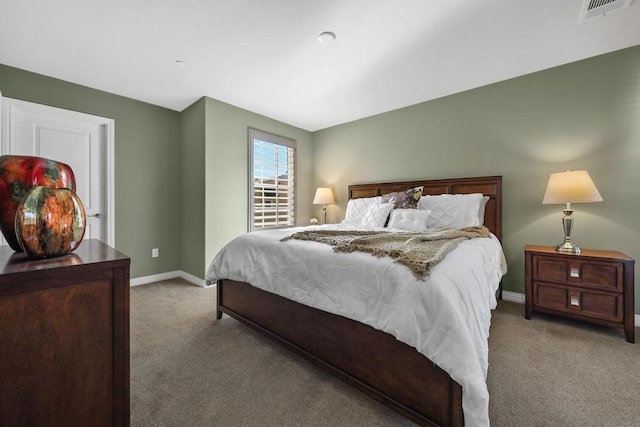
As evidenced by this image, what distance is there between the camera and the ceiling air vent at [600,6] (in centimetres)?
185

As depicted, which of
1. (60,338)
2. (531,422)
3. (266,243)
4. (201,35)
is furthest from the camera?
(201,35)

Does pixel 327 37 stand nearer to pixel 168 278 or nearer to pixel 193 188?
pixel 193 188

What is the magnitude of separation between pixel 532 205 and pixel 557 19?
1.70 m

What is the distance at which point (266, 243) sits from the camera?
2068 mm

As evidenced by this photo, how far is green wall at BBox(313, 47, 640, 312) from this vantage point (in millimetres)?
2420

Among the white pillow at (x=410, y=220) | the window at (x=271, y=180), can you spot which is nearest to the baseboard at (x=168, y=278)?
the window at (x=271, y=180)

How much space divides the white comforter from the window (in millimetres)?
2138

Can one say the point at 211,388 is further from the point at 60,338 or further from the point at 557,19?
the point at 557,19

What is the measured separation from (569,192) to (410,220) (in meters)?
1.36

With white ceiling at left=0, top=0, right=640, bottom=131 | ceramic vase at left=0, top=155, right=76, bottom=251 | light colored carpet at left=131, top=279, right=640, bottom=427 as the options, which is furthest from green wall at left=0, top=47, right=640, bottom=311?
ceramic vase at left=0, top=155, right=76, bottom=251

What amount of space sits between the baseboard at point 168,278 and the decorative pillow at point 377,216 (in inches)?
89.2

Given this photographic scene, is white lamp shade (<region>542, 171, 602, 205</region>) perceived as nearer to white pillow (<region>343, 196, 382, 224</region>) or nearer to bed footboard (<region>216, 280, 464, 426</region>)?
white pillow (<region>343, 196, 382, 224</region>)

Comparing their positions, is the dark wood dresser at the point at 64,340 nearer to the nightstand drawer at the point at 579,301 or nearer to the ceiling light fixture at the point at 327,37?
the ceiling light fixture at the point at 327,37

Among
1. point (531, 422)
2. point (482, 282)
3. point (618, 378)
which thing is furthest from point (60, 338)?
point (618, 378)
